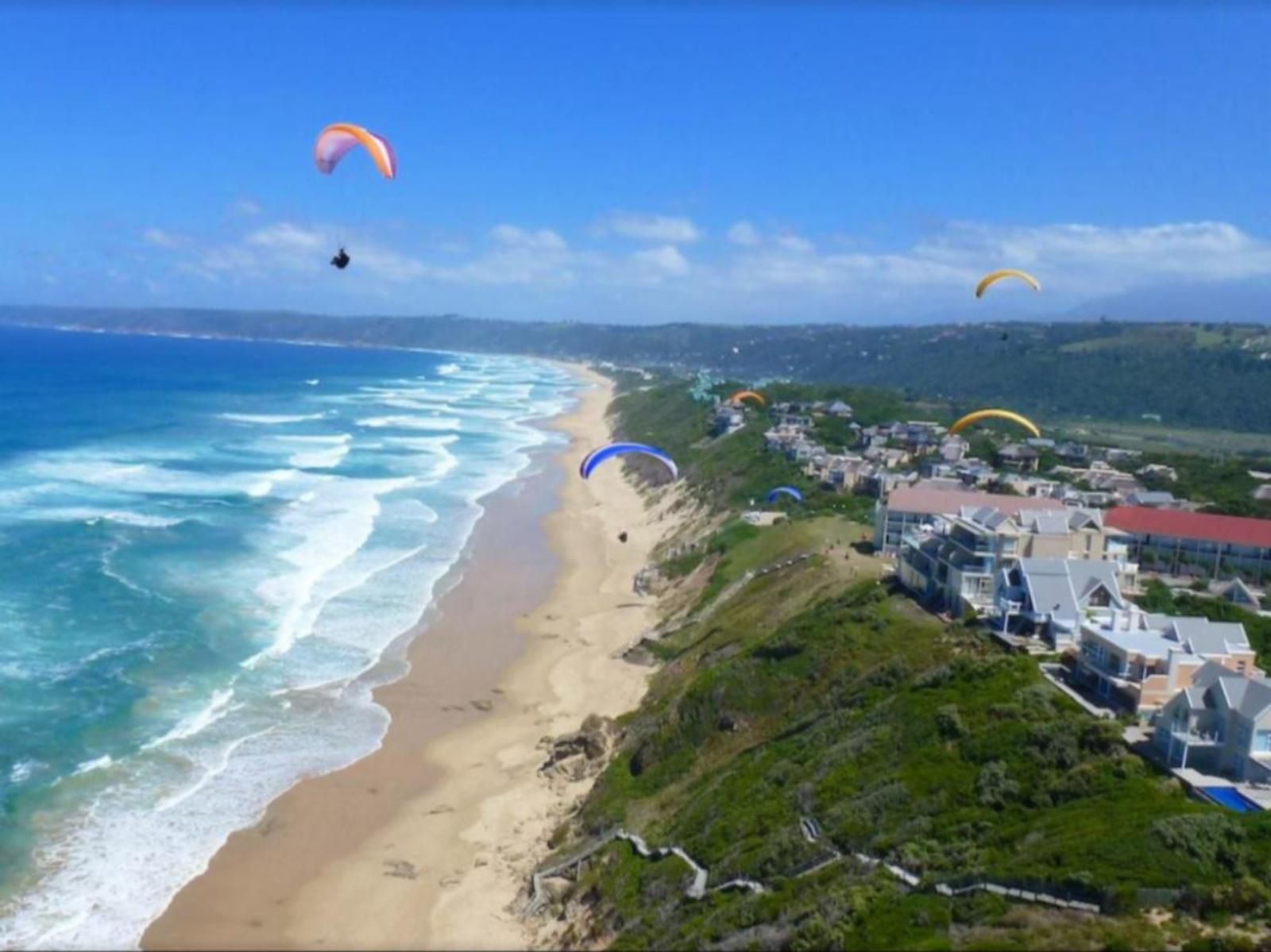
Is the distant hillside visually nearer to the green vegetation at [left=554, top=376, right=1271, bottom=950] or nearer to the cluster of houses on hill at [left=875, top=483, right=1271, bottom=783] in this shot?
the cluster of houses on hill at [left=875, top=483, right=1271, bottom=783]

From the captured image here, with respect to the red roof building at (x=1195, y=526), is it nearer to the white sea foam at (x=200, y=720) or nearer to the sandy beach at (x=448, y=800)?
the sandy beach at (x=448, y=800)

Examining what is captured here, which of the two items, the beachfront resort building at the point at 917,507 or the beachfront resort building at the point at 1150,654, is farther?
the beachfront resort building at the point at 917,507

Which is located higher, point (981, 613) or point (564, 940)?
point (981, 613)

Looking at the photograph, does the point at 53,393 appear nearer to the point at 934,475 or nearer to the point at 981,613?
the point at 934,475

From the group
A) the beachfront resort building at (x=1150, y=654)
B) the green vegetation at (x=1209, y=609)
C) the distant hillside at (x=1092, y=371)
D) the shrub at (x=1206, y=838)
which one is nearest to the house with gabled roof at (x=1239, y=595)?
the green vegetation at (x=1209, y=609)

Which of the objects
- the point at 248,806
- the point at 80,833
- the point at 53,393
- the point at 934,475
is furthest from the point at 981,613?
the point at 53,393

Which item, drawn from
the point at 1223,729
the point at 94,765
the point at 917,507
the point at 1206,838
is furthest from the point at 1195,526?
the point at 94,765
